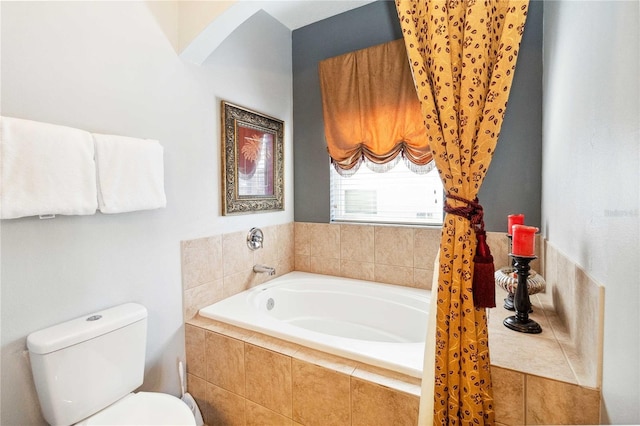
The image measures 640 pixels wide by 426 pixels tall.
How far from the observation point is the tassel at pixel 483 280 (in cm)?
108

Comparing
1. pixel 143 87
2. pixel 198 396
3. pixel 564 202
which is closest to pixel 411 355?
pixel 564 202

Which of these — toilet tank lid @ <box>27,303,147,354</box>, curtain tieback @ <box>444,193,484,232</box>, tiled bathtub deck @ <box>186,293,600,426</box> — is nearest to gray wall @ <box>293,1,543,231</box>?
tiled bathtub deck @ <box>186,293,600,426</box>

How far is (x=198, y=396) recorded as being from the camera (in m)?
1.79

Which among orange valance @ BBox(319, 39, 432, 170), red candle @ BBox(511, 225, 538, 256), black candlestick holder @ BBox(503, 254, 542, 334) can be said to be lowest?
black candlestick holder @ BBox(503, 254, 542, 334)

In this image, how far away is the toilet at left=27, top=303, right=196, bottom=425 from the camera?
1169 mm

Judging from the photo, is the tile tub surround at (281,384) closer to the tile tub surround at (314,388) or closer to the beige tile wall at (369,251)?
the tile tub surround at (314,388)

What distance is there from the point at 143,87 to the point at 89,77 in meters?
0.26

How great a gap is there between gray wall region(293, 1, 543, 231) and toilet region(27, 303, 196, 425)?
173 centimetres

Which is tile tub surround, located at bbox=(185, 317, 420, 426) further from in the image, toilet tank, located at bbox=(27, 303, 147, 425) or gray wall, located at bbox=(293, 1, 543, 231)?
gray wall, located at bbox=(293, 1, 543, 231)

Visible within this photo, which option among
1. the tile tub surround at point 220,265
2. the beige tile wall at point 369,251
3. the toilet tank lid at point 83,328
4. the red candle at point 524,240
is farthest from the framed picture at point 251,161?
the red candle at point 524,240

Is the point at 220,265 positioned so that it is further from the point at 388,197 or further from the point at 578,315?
the point at 578,315

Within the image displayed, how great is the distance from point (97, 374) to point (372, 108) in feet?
7.79

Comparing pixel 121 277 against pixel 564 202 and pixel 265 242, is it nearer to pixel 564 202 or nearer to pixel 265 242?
pixel 265 242

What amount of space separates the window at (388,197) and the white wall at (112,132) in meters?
0.96
